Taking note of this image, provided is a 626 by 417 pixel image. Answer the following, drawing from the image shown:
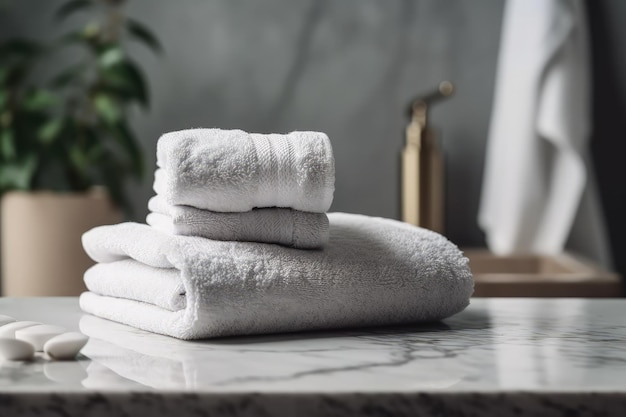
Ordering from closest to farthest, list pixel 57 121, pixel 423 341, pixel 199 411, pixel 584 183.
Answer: pixel 199 411
pixel 423 341
pixel 584 183
pixel 57 121

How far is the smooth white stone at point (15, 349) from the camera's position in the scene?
55cm

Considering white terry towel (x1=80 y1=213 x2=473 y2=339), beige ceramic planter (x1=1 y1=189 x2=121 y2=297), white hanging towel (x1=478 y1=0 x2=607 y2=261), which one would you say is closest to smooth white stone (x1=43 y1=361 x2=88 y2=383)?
white terry towel (x1=80 y1=213 x2=473 y2=339)

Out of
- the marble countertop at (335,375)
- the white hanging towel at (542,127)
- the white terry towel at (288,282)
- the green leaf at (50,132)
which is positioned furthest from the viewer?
the green leaf at (50,132)

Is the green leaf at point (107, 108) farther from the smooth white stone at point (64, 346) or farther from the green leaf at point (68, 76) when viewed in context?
the smooth white stone at point (64, 346)


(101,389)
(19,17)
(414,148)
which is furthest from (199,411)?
(19,17)

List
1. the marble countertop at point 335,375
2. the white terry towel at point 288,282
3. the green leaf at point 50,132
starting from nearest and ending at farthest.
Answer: the marble countertop at point 335,375, the white terry towel at point 288,282, the green leaf at point 50,132

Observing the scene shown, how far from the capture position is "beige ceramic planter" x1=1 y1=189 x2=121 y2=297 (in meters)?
1.95

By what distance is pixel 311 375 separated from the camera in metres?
0.51

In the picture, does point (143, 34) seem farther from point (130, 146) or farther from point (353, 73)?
point (353, 73)

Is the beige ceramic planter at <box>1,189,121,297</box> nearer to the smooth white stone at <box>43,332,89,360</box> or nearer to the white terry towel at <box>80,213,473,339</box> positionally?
the white terry towel at <box>80,213,473,339</box>

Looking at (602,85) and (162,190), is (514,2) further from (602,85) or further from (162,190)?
(162,190)

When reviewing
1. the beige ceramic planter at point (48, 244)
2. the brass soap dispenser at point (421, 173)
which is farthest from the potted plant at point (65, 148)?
the brass soap dispenser at point (421, 173)

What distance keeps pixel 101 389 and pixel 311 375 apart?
0.12 meters

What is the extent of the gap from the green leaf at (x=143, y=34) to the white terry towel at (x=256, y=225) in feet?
4.61
